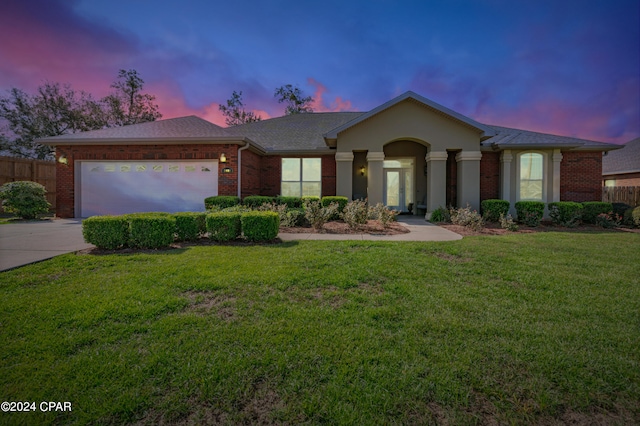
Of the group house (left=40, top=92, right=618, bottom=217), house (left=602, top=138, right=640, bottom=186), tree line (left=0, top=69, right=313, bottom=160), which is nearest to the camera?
house (left=40, top=92, right=618, bottom=217)

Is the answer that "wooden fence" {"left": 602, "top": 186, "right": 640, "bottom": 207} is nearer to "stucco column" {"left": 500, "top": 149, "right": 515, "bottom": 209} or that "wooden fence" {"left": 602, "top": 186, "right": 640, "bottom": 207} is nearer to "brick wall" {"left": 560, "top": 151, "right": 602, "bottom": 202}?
"brick wall" {"left": 560, "top": 151, "right": 602, "bottom": 202}

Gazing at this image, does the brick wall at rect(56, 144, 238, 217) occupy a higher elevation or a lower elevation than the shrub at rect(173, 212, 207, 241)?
higher

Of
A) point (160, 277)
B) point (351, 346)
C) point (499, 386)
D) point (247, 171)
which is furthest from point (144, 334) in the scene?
point (247, 171)

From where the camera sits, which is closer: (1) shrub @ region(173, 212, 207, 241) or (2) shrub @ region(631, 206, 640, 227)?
(1) shrub @ region(173, 212, 207, 241)

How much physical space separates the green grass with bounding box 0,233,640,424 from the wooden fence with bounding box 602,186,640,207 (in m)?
13.4

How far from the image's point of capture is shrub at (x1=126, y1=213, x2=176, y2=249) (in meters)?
5.55

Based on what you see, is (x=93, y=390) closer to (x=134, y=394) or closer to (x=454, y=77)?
(x=134, y=394)

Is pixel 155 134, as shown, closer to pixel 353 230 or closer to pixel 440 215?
pixel 353 230

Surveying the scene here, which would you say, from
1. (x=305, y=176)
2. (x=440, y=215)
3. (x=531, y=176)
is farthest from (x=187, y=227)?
(x=531, y=176)

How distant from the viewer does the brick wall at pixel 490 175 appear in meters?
12.0

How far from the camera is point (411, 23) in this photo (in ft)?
35.2

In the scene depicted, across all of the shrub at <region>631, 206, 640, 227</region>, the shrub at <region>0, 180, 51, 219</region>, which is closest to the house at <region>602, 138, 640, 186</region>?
the shrub at <region>631, 206, 640, 227</region>

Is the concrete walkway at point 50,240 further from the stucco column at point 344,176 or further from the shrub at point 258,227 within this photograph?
the stucco column at point 344,176

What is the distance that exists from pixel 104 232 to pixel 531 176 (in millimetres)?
14278
